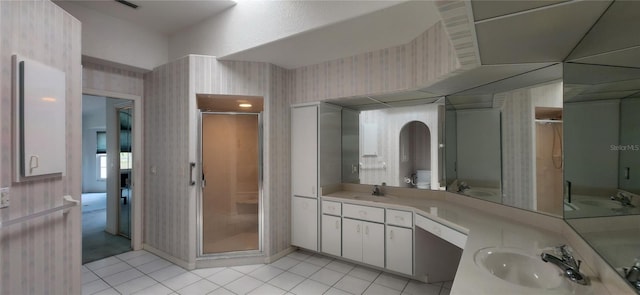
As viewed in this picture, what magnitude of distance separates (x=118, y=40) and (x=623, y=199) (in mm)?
4537

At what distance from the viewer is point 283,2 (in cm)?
244

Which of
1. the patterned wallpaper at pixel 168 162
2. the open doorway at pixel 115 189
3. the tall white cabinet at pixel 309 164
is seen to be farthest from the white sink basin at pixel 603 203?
the open doorway at pixel 115 189

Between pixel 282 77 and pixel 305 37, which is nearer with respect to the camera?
pixel 305 37

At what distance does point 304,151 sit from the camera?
333 cm

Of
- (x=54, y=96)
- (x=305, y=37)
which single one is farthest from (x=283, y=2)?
(x=54, y=96)

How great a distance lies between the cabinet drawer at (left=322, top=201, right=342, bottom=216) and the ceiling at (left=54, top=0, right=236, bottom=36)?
2541 mm

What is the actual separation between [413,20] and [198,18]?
8.32 ft

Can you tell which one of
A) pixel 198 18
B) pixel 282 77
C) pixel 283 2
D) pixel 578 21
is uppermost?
pixel 198 18

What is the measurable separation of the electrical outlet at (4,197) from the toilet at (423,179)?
3.37 m

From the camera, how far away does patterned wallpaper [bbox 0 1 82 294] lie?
1.48m

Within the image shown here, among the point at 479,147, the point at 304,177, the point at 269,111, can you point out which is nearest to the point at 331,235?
the point at 304,177

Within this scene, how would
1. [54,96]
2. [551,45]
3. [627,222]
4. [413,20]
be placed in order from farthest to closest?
1. [413,20]
2. [54,96]
3. [551,45]
4. [627,222]

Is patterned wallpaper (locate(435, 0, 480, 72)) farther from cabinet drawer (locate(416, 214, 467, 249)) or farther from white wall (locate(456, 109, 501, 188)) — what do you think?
cabinet drawer (locate(416, 214, 467, 249))

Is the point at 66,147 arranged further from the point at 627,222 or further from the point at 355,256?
the point at 627,222
